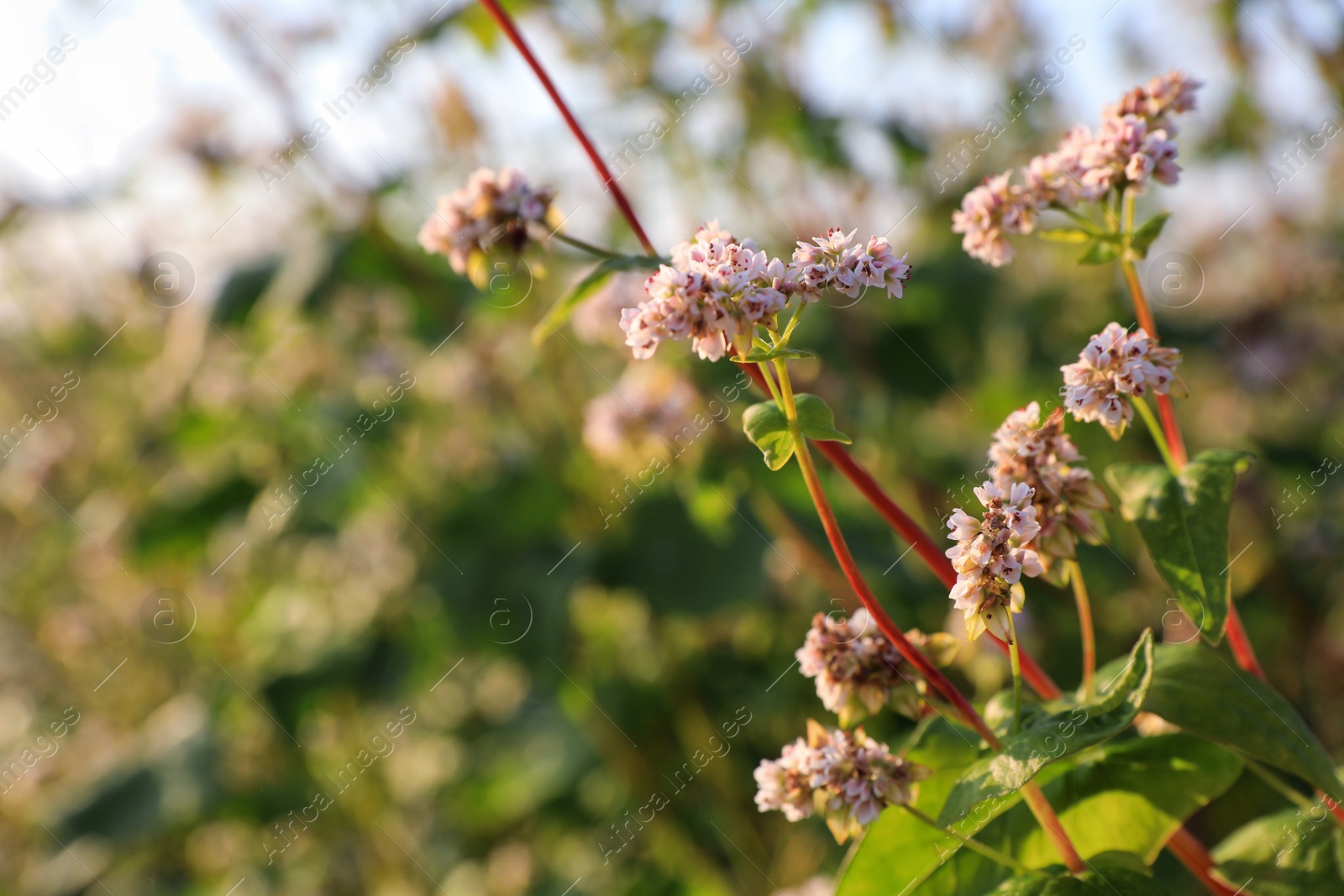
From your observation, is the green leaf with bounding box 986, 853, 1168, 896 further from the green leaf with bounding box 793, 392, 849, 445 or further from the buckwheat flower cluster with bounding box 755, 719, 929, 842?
the green leaf with bounding box 793, 392, 849, 445

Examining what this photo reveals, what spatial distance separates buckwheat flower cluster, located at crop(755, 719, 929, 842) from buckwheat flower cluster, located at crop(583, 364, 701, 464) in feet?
3.34

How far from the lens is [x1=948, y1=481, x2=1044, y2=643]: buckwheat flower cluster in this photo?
65 centimetres

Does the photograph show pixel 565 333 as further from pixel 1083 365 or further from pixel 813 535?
pixel 1083 365

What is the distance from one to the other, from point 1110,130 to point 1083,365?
0.25 meters

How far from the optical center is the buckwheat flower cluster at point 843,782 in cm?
71

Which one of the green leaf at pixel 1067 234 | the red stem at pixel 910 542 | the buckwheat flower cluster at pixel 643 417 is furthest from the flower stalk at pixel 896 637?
the buckwheat flower cluster at pixel 643 417

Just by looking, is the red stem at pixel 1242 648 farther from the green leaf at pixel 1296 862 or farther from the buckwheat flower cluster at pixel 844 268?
the buckwheat flower cluster at pixel 844 268

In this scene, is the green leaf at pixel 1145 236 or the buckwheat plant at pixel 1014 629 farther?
the green leaf at pixel 1145 236

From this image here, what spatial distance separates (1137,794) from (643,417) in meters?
1.10

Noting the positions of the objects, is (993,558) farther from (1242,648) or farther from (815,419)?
(1242,648)

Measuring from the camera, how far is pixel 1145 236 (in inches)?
32.1

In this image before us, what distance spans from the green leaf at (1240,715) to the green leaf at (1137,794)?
0.21 feet

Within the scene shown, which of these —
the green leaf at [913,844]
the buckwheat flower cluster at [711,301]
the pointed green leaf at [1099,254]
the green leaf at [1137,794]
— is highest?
the buckwheat flower cluster at [711,301]

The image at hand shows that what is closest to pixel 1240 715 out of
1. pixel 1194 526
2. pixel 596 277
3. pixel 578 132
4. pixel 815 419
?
pixel 1194 526
